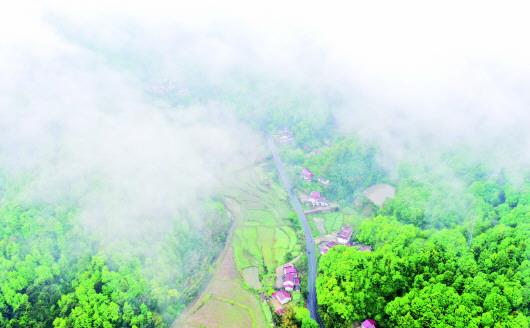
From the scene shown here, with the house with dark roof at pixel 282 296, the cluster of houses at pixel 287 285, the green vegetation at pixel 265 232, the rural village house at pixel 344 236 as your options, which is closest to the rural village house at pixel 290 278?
the cluster of houses at pixel 287 285

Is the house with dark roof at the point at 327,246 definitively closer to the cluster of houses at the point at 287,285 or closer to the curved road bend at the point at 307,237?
the curved road bend at the point at 307,237

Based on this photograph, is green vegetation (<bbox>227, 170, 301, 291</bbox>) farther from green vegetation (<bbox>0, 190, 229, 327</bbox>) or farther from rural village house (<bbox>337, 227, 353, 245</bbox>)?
green vegetation (<bbox>0, 190, 229, 327</bbox>)

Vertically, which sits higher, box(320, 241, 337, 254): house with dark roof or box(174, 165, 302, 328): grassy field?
box(320, 241, 337, 254): house with dark roof

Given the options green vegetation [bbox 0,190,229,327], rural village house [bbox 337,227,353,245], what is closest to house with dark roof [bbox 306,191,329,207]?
rural village house [bbox 337,227,353,245]

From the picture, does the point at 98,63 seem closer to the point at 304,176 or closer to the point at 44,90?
the point at 44,90

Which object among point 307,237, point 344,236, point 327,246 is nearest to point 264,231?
point 307,237

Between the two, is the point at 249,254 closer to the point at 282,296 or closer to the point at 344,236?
the point at 282,296

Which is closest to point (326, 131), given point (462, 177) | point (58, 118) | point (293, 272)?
point (462, 177)
